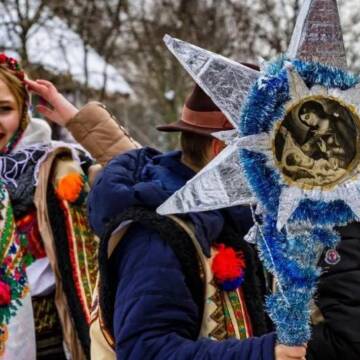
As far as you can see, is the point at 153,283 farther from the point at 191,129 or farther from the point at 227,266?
the point at 191,129

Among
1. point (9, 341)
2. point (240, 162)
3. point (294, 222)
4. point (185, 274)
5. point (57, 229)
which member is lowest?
point (9, 341)

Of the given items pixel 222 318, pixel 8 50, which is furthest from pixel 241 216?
pixel 8 50

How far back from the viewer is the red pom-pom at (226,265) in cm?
155

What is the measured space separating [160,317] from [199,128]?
0.47 meters

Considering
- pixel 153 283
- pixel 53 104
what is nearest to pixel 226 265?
pixel 153 283

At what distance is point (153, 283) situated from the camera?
4.72 ft

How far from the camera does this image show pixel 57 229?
249 cm

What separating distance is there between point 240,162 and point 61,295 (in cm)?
133

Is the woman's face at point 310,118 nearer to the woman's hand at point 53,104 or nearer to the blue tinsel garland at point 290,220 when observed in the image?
the blue tinsel garland at point 290,220

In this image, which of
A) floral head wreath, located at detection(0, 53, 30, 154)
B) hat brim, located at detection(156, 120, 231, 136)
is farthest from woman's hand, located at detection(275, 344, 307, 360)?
floral head wreath, located at detection(0, 53, 30, 154)

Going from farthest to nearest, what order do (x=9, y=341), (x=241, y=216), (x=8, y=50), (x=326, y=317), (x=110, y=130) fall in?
(x=8, y=50)
(x=110, y=130)
(x=9, y=341)
(x=241, y=216)
(x=326, y=317)

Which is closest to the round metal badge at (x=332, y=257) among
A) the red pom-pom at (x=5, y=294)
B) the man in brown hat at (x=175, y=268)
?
the man in brown hat at (x=175, y=268)

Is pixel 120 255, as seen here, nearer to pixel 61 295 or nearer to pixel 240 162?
pixel 240 162

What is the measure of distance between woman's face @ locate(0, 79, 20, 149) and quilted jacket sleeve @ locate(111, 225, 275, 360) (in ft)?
4.05
